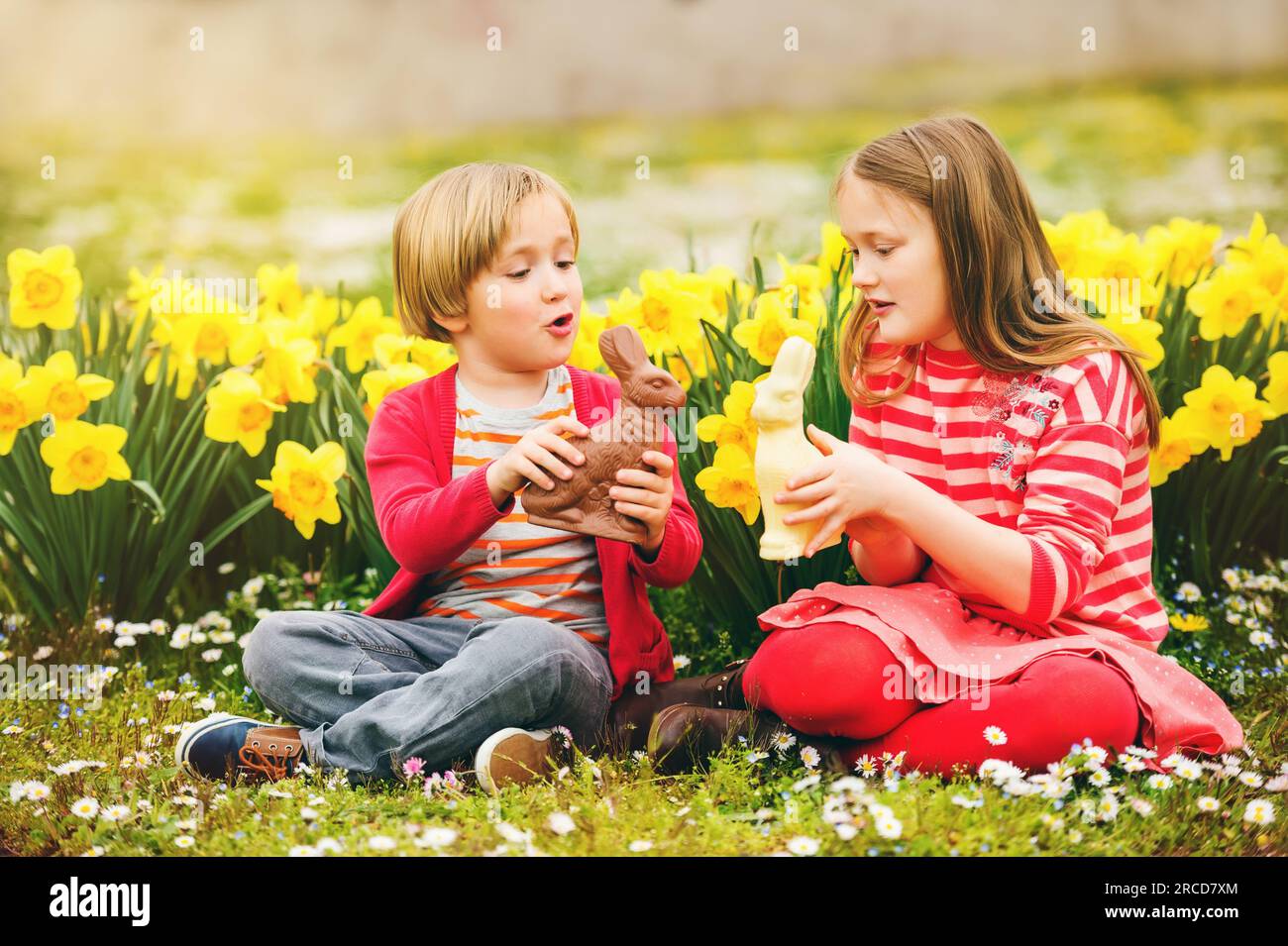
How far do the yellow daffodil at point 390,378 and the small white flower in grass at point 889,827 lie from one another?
1.25 m

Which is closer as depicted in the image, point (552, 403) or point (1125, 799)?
point (1125, 799)

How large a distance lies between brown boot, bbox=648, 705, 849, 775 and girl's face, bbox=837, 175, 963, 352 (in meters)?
Result: 0.66

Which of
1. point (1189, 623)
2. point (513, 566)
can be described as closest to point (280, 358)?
point (513, 566)

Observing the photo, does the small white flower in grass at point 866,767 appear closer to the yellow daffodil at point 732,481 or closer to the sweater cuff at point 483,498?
the yellow daffodil at point 732,481

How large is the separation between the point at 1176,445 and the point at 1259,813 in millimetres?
870

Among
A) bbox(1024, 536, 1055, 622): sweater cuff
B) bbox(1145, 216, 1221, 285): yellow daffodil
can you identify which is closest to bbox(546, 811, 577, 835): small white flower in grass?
bbox(1024, 536, 1055, 622): sweater cuff

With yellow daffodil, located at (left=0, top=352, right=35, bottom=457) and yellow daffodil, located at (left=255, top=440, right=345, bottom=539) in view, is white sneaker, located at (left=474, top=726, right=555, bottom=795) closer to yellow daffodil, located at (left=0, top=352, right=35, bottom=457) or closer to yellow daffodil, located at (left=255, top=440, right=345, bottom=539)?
yellow daffodil, located at (left=255, top=440, right=345, bottom=539)

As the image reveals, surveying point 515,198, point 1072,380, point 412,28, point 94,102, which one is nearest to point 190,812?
point 515,198

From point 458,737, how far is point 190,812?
41 cm

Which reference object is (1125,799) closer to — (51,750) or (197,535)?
(51,750)

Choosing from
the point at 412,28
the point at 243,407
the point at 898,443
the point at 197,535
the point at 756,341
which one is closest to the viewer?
the point at 898,443

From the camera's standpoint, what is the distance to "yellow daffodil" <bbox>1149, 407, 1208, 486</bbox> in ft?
8.24

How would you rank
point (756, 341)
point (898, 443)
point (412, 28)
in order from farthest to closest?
point (412, 28), point (756, 341), point (898, 443)

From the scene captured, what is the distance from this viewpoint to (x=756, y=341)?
2385 mm
